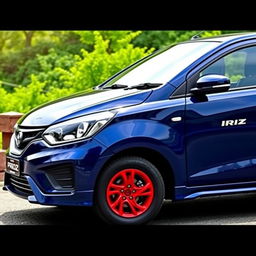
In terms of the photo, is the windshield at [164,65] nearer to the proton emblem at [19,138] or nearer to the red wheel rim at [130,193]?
the red wheel rim at [130,193]

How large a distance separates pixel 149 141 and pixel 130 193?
49 centimetres

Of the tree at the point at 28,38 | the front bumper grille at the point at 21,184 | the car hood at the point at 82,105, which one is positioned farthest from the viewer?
the tree at the point at 28,38

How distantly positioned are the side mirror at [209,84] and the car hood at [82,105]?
439 mm

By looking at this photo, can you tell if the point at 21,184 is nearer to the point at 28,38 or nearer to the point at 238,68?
the point at 238,68

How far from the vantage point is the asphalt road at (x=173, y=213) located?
722 cm

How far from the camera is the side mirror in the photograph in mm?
6938

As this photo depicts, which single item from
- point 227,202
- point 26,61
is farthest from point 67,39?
point 227,202

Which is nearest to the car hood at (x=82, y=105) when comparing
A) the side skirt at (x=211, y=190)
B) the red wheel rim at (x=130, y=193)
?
the red wheel rim at (x=130, y=193)

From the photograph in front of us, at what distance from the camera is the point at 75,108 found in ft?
22.6

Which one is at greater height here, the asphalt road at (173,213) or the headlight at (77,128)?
the headlight at (77,128)

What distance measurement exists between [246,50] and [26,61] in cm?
4823

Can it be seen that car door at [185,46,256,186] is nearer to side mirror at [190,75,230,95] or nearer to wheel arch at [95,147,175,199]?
side mirror at [190,75,230,95]

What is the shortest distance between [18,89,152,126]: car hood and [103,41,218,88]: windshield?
0.32m

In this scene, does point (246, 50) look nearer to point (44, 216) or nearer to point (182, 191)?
point (182, 191)
